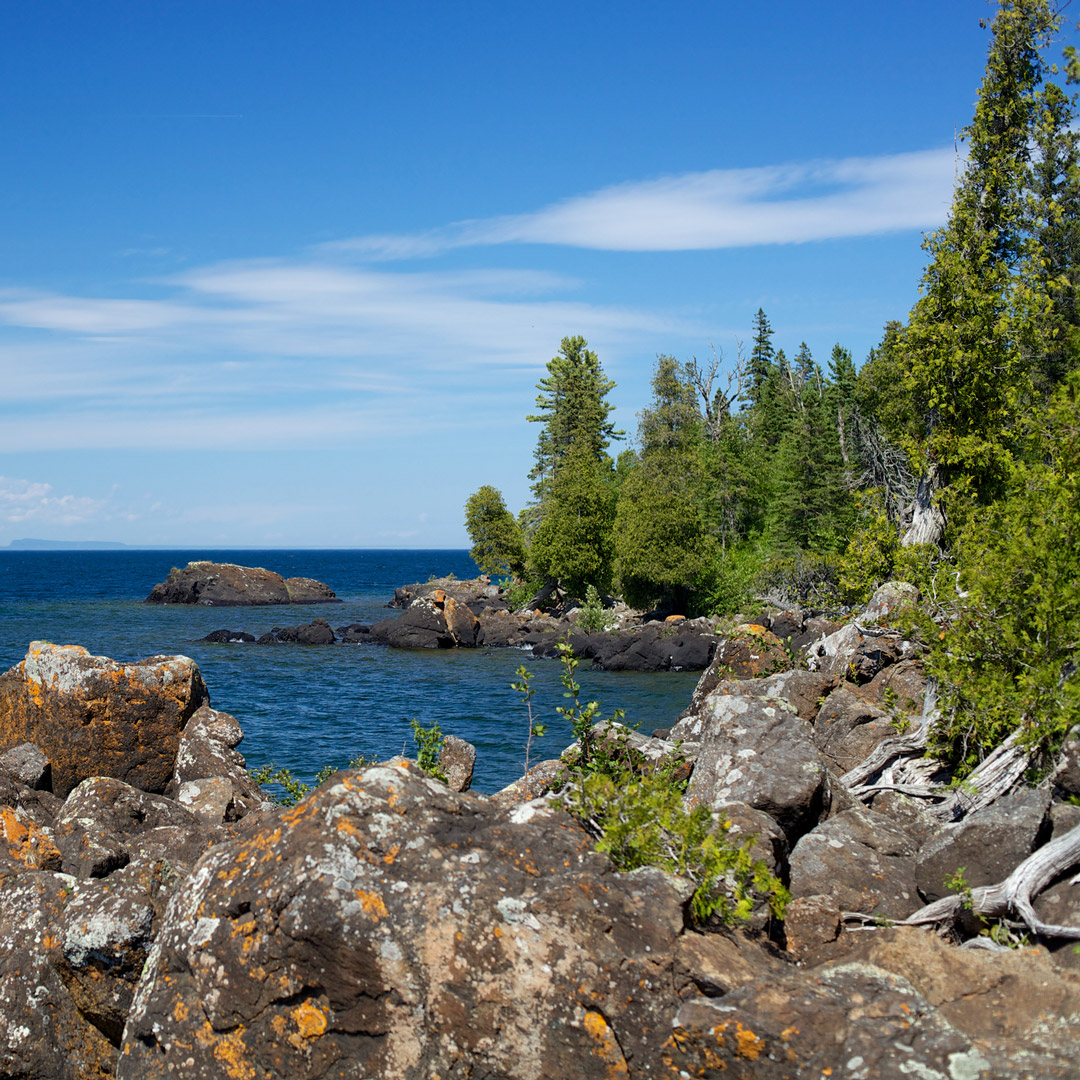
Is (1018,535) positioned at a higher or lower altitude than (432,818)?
higher

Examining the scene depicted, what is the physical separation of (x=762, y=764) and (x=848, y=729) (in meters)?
3.91

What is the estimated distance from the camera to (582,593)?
67.6m

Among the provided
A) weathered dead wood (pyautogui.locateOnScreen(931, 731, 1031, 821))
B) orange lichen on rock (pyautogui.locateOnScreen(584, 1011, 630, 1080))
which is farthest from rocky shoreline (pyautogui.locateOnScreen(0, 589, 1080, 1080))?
weathered dead wood (pyautogui.locateOnScreen(931, 731, 1031, 821))

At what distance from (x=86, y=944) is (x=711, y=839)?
459cm

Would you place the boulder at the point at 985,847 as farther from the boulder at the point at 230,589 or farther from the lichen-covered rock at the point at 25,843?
the boulder at the point at 230,589

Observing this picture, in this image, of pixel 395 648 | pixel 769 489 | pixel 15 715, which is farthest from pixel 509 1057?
pixel 769 489

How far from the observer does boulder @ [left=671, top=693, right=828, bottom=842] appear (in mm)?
8617

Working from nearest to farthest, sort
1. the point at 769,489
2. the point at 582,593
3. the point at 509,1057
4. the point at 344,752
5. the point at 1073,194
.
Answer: the point at 509,1057 → the point at 344,752 → the point at 1073,194 → the point at 582,593 → the point at 769,489

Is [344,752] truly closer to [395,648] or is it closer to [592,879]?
[592,879]

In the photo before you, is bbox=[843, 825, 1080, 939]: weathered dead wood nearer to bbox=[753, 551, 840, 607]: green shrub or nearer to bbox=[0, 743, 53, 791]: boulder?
bbox=[0, 743, 53, 791]: boulder

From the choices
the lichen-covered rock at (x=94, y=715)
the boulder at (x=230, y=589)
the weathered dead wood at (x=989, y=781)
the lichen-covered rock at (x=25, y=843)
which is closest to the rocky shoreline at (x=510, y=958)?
the weathered dead wood at (x=989, y=781)

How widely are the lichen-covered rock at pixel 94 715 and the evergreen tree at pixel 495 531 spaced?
6171 cm

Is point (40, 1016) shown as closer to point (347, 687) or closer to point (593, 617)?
point (347, 687)

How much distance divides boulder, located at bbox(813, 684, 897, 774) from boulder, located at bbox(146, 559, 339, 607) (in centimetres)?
8117
